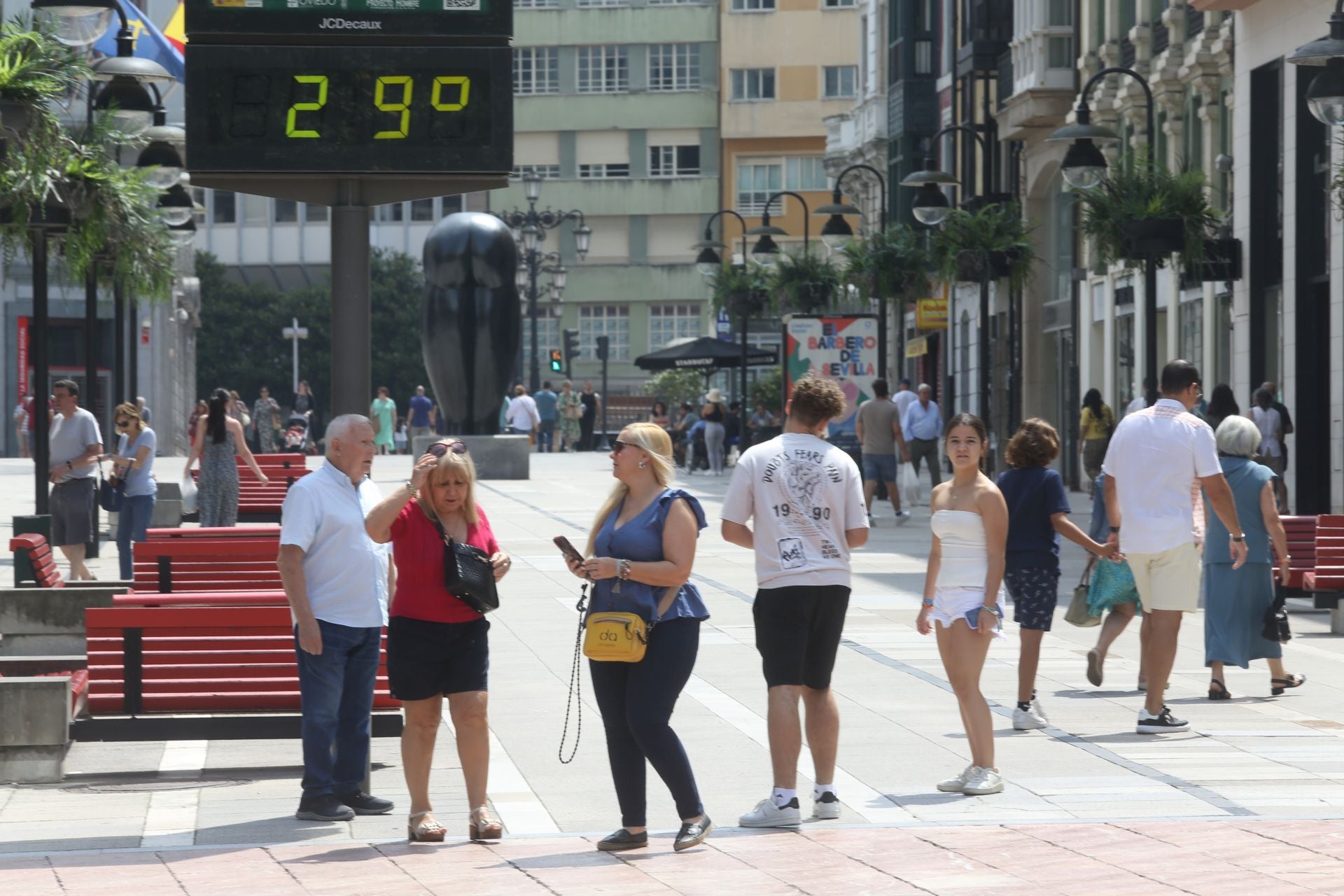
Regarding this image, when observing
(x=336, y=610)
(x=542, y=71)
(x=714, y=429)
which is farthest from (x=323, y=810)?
(x=542, y=71)

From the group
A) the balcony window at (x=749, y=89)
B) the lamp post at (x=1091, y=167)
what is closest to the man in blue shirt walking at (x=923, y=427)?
the lamp post at (x=1091, y=167)

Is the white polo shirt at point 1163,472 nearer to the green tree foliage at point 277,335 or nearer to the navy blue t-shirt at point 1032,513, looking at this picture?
the navy blue t-shirt at point 1032,513

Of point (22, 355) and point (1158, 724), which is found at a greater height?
point (22, 355)

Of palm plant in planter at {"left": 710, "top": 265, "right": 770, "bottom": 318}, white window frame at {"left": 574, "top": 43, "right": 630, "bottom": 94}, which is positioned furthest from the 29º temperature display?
white window frame at {"left": 574, "top": 43, "right": 630, "bottom": 94}

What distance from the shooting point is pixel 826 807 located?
8.67 m

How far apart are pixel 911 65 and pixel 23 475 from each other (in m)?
21.4

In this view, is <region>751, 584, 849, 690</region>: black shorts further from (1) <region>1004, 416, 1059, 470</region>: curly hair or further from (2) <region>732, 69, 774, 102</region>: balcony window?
(2) <region>732, 69, 774, 102</region>: balcony window

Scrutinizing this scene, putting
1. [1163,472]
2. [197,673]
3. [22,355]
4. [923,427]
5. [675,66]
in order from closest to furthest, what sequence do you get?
[197,673]
[1163,472]
[923,427]
[22,355]
[675,66]

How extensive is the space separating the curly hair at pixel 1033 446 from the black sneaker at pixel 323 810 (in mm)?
4089

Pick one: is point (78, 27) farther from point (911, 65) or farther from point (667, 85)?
point (667, 85)

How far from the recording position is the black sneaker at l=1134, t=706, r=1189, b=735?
1071 cm

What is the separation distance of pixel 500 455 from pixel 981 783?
29.1 metres

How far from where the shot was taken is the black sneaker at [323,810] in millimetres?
8656

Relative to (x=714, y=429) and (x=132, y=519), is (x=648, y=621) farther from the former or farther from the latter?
(x=714, y=429)
